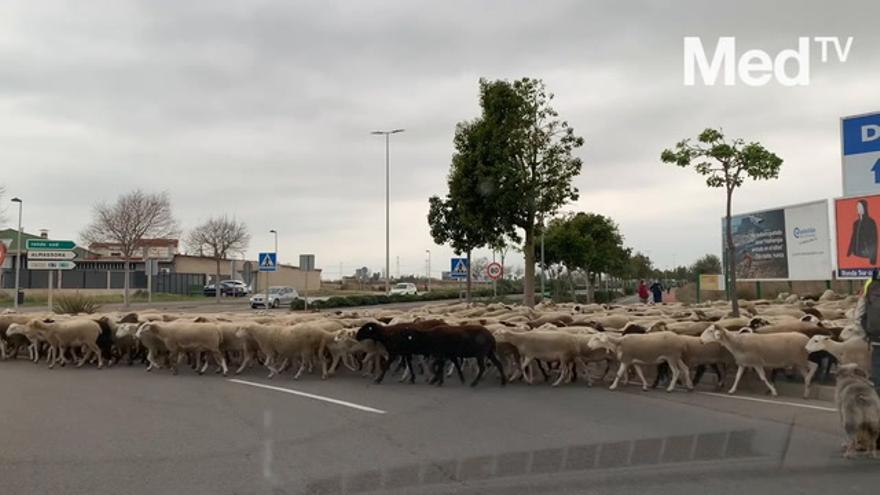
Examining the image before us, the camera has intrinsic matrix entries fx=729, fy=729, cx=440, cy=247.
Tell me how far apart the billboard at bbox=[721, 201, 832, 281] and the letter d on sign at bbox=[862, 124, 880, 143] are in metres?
12.2

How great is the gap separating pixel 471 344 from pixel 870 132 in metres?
10.3

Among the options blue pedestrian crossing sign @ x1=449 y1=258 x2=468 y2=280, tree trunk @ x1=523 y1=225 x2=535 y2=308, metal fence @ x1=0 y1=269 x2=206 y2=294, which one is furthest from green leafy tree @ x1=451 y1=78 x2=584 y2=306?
metal fence @ x1=0 y1=269 x2=206 y2=294

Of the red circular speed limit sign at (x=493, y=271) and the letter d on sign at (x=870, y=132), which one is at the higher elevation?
the letter d on sign at (x=870, y=132)

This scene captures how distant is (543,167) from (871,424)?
719 inches

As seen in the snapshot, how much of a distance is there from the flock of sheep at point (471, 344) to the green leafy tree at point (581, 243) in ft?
93.6

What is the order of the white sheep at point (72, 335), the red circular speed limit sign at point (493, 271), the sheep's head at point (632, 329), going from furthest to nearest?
1. the red circular speed limit sign at point (493, 271)
2. the white sheep at point (72, 335)
3. the sheep's head at point (632, 329)

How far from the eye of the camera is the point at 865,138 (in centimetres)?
1600

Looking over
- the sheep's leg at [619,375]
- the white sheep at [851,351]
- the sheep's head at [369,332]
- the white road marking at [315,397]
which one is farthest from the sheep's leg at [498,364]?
the white sheep at [851,351]

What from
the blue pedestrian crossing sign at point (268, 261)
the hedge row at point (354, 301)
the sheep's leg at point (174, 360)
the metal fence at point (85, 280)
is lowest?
the sheep's leg at point (174, 360)

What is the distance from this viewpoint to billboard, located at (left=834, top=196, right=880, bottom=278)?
2209cm

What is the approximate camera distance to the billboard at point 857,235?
2209cm

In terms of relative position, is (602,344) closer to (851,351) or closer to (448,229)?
(851,351)

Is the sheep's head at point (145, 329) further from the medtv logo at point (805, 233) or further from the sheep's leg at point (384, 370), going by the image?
the medtv logo at point (805, 233)

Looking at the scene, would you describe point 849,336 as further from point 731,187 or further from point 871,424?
point 731,187
